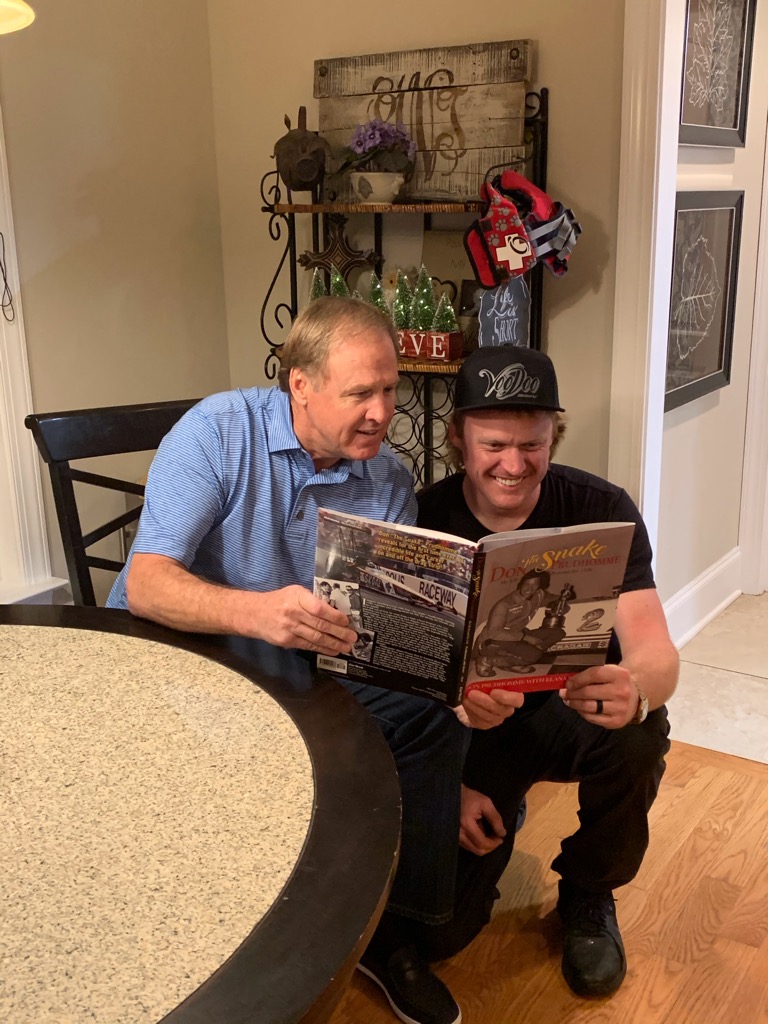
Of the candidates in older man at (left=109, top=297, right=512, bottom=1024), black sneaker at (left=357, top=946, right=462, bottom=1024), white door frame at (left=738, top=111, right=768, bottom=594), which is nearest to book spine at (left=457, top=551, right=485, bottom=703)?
older man at (left=109, top=297, right=512, bottom=1024)

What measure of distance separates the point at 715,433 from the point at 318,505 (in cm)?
197

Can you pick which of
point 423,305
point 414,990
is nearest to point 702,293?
point 423,305

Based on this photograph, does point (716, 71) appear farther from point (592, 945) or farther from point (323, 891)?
point (323, 891)

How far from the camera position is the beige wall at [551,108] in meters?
2.43

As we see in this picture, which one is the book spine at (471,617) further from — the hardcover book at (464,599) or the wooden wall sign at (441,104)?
the wooden wall sign at (441,104)

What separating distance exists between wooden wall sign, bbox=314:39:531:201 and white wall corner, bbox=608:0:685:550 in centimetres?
29

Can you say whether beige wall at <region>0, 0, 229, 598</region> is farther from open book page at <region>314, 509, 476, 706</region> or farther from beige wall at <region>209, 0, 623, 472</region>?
open book page at <region>314, 509, 476, 706</region>

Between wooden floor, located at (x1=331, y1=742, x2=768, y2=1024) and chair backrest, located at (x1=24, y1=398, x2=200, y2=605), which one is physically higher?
chair backrest, located at (x1=24, y1=398, x2=200, y2=605)

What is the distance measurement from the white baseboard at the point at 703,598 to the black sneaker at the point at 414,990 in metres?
1.63

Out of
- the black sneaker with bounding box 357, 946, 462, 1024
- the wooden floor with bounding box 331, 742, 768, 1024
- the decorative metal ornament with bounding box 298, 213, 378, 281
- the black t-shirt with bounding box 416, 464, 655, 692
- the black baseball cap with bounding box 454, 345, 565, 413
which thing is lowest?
the wooden floor with bounding box 331, 742, 768, 1024

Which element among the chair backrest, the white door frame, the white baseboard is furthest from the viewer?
the white door frame

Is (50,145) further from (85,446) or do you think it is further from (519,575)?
(519,575)

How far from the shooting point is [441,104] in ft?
8.57

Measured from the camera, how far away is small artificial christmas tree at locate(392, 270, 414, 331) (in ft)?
8.71
